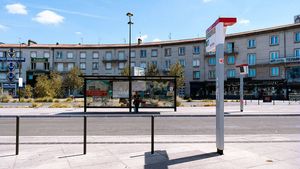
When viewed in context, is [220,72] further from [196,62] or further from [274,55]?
[196,62]

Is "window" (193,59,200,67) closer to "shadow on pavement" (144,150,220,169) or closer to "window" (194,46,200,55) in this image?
"window" (194,46,200,55)

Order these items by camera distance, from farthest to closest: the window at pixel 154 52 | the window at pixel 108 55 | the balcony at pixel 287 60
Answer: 1. the window at pixel 108 55
2. the window at pixel 154 52
3. the balcony at pixel 287 60

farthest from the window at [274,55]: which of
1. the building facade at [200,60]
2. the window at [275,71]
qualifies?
the window at [275,71]

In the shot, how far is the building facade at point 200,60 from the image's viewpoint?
48875 mm

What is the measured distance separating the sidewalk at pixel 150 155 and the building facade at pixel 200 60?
3603 cm

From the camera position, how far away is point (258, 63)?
52.2m

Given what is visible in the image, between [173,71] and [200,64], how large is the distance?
9.11 m

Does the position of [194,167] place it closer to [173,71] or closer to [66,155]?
[66,155]

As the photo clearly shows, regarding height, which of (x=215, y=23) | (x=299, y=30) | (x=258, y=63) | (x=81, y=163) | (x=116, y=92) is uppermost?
(x=299, y=30)

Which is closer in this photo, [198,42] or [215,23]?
[215,23]

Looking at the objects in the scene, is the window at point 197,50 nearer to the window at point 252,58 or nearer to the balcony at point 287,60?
the window at point 252,58

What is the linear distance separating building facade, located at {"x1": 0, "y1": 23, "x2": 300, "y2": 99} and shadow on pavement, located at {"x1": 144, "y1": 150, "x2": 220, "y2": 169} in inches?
1476

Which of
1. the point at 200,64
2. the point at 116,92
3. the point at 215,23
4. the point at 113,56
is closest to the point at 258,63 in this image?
the point at 200,64

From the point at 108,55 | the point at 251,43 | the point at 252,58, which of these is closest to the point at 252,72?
the point at 252,58
